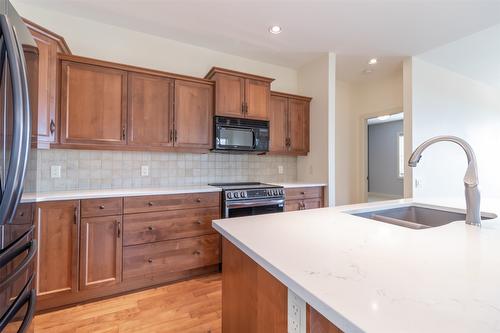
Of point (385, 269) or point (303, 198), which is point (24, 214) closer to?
point (385, 269)

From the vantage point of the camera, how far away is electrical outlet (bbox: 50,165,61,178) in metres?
2.26

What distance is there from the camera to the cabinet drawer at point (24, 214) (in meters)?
0.83

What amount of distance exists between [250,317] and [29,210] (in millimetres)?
1032

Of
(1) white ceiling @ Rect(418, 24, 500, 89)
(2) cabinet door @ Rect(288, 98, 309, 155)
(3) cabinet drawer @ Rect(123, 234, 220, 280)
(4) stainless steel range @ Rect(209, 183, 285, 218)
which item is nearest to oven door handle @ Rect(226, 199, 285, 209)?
(4) stainless steel range @ Rect(209, 183, 285, 218)

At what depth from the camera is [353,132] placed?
171 inches

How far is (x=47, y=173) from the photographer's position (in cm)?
224

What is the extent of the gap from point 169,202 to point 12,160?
163 cm

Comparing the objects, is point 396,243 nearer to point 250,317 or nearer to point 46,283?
point 250,317

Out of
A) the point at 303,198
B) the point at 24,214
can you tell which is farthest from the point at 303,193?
the point at 24,214

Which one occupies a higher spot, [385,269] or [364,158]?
[364,158]

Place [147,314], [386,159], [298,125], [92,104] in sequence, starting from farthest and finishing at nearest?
1. [386,159]
2. [298,125]
3. [92,104]
4. [147,314]

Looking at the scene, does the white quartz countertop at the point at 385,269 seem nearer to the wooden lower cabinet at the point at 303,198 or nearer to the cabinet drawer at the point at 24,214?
the cabinet drawer at the point at 24,214

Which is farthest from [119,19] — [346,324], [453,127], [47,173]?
[453,127]

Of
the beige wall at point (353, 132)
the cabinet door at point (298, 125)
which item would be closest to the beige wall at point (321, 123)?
the cabinet door at point (298, 125)
